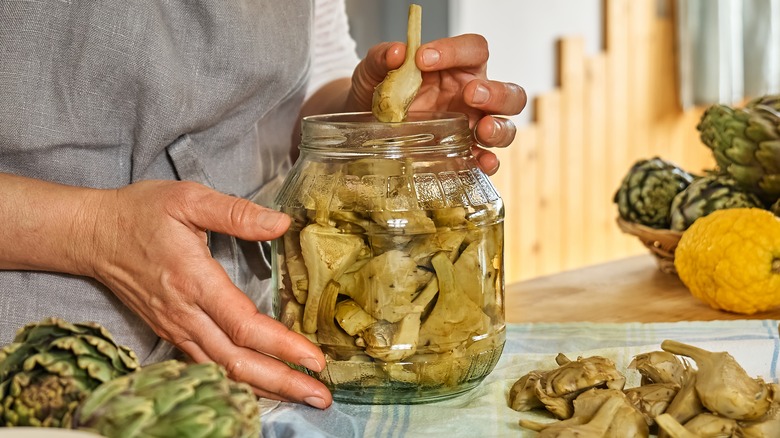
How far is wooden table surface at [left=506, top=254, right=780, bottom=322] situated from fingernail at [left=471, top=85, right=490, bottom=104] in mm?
271

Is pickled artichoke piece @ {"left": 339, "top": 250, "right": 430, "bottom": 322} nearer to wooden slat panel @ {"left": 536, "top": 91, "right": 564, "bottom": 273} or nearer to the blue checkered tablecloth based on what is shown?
the blue checkered tablecloth

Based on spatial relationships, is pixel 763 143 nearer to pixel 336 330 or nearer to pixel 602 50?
pixel 336 330

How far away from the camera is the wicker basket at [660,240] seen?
1244 millimetres

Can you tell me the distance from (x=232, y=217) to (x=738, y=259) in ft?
1.94

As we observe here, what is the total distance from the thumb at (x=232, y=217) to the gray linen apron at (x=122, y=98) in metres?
0.18

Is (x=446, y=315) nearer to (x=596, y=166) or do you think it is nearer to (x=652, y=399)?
(x=652, y=399)

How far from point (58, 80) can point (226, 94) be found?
0.50 feet

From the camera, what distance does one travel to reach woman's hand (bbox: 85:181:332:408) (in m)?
0.74

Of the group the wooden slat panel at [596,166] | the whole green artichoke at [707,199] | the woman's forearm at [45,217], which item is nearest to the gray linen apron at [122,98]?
the woman's forearm at [45,217]

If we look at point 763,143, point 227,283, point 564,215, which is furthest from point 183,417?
point 564,215

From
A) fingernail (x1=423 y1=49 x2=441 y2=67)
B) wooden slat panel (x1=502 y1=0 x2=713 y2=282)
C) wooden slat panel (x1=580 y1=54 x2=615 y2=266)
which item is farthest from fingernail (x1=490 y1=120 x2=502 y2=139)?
wooden slat panel (x1=580 y1=54 x2=615 y2=266)

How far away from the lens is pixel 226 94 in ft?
3.02

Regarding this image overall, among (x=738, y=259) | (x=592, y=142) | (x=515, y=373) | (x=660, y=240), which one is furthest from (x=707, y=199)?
(x=592, y=142)

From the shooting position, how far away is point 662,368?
A: 0.75 meters
